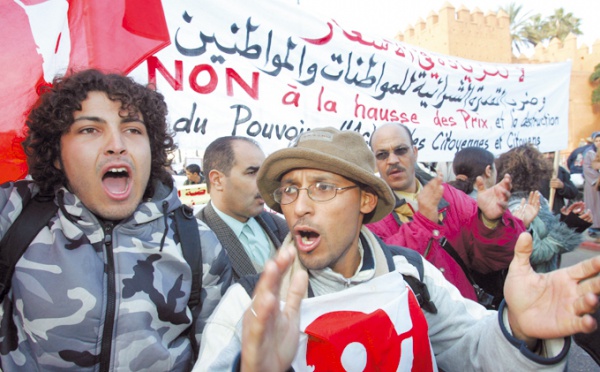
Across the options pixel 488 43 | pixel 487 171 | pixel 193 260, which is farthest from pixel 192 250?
pixel 488 43

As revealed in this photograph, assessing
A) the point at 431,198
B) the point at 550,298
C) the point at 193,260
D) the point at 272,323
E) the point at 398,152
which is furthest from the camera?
the point at 398,152

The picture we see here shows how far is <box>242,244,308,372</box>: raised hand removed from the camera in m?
0.92

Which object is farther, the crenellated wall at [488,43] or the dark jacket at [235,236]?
the crenellated wall at [488,43]

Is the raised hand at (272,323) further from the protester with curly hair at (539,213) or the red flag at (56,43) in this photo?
the protester with curly hair at (539,213)

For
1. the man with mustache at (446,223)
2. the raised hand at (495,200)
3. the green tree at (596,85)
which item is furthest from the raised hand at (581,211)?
the green tree at (596,85)

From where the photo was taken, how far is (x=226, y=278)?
1.74 meters

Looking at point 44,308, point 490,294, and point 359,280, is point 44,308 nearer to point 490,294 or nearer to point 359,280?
point 359,280

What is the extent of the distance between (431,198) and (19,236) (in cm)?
189

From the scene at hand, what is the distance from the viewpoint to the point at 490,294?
272 centimetres

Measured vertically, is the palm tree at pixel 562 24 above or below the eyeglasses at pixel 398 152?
above

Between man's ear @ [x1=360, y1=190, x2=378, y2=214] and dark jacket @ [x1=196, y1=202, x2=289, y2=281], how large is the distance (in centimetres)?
88

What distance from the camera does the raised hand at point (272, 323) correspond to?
3.03 feet

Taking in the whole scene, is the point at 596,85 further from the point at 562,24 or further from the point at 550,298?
the point at 550,298

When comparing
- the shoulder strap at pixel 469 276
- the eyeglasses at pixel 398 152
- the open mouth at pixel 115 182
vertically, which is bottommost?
the shoulder strap at pixel 469 276
